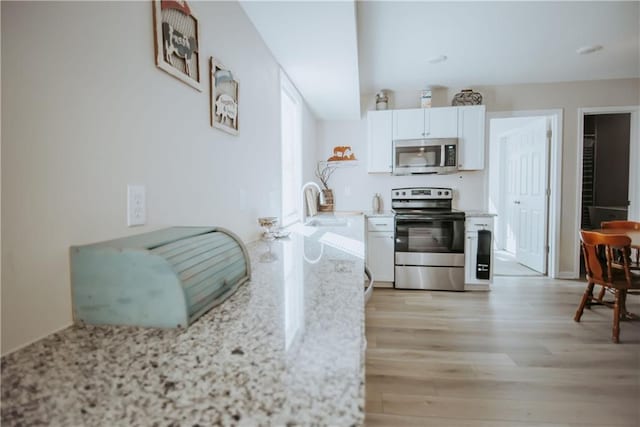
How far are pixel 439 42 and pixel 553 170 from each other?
2370 mm

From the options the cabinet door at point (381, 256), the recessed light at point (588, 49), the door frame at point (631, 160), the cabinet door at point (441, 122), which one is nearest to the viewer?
the recessed light at point (588, 49)

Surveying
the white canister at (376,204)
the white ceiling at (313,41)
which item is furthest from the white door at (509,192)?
the white ceiling at (313,41)

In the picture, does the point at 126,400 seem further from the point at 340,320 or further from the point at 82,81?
the point at 82,81

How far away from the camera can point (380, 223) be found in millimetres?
3525

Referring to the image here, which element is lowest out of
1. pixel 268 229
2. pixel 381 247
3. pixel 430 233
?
pixel 381 247

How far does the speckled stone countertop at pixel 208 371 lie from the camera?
40 centimetres

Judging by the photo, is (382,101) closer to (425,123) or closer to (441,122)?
(425,123)

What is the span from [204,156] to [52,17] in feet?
2.12

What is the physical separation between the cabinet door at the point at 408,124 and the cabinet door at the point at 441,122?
0.22 feet

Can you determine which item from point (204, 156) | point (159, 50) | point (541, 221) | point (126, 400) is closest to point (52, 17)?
point (159, 50)

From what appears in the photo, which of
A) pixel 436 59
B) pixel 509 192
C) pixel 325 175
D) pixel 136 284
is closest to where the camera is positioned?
pixel 136 284

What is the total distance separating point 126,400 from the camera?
434 mm

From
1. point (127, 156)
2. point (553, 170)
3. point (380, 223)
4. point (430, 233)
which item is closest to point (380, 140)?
point (380, 223)

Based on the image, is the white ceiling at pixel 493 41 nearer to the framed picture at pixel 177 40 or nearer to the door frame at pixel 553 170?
the door frame at pixel 553 170
